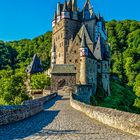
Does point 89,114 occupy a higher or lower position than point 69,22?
lower

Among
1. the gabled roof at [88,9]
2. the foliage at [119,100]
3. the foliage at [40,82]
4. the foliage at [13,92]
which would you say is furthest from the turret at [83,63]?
the foliage at [13,92]

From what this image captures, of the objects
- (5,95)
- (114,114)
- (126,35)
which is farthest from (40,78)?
(126,35)

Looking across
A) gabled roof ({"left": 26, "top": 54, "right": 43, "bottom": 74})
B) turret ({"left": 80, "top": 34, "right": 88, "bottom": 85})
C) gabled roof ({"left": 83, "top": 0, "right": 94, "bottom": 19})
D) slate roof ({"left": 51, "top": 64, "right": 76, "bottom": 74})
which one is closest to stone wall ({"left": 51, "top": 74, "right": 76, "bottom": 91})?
slate roof ({"left": 51, "top": 64, "right": 76, "bottom": 74})

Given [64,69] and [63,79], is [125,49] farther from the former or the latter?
[63,79]

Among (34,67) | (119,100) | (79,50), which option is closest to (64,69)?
(79,50)

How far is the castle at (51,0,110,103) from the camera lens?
7781cm

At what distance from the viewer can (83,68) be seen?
83062 millimetres

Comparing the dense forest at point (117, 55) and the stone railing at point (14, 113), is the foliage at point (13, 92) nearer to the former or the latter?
the dense forest at point (117, 55)

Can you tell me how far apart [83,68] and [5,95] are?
2259 centimetres

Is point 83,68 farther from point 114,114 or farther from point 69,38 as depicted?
point 114,114

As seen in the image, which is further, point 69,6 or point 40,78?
point 69,6

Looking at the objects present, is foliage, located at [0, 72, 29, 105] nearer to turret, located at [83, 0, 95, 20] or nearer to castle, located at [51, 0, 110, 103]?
castle, located at [51, 0, 110, 103]

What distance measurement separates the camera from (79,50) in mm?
85438

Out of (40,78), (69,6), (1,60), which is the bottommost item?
(40,78)
